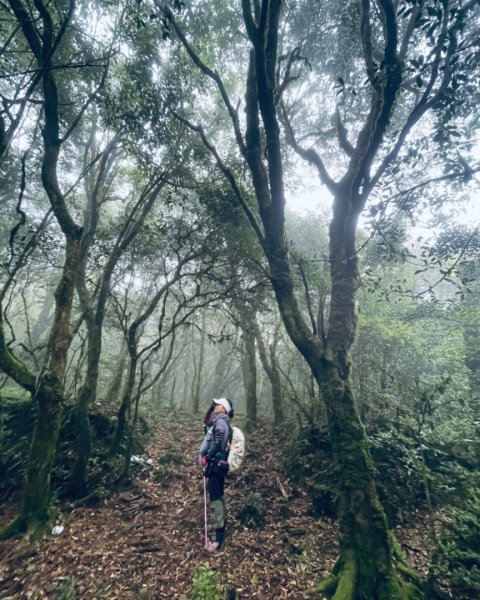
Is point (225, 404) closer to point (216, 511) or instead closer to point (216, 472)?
point (216, 472)

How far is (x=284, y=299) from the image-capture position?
6047 mm

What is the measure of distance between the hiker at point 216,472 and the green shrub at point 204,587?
31.5 inches

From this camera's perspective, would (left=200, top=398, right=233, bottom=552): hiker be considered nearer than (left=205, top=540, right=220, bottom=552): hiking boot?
No

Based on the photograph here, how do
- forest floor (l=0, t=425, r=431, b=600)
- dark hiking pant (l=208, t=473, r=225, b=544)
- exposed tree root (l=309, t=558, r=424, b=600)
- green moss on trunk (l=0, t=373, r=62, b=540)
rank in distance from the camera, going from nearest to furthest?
1. exposed tree root (l=309, t=558, r=424, b=600)
2. forest floor (l=0, t=425, r=431, b=600)
3. green moss on trunk (l=0, t=373, r=62, b=540)
4. dark hiking pant (l=208, t=473, r=225, b=544)

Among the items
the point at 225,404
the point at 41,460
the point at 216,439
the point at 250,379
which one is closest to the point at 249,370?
the point at 250,379

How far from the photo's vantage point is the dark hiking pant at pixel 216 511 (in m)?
5.59

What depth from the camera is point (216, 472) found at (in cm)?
602

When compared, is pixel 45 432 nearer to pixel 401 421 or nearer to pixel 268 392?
pixel 401 421

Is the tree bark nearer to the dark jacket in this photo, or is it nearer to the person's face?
the person's face

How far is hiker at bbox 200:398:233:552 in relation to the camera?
5.61 m

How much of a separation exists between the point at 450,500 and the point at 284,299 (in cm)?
499

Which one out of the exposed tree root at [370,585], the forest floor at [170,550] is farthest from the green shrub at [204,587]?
the exposed tree root at [370,585]

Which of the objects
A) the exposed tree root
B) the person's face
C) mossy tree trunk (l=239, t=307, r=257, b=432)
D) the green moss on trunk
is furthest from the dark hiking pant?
mossy tree trunk (l=239, t=307, r=257, b=432)

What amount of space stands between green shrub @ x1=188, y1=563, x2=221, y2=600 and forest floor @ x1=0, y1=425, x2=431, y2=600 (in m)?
0.18
